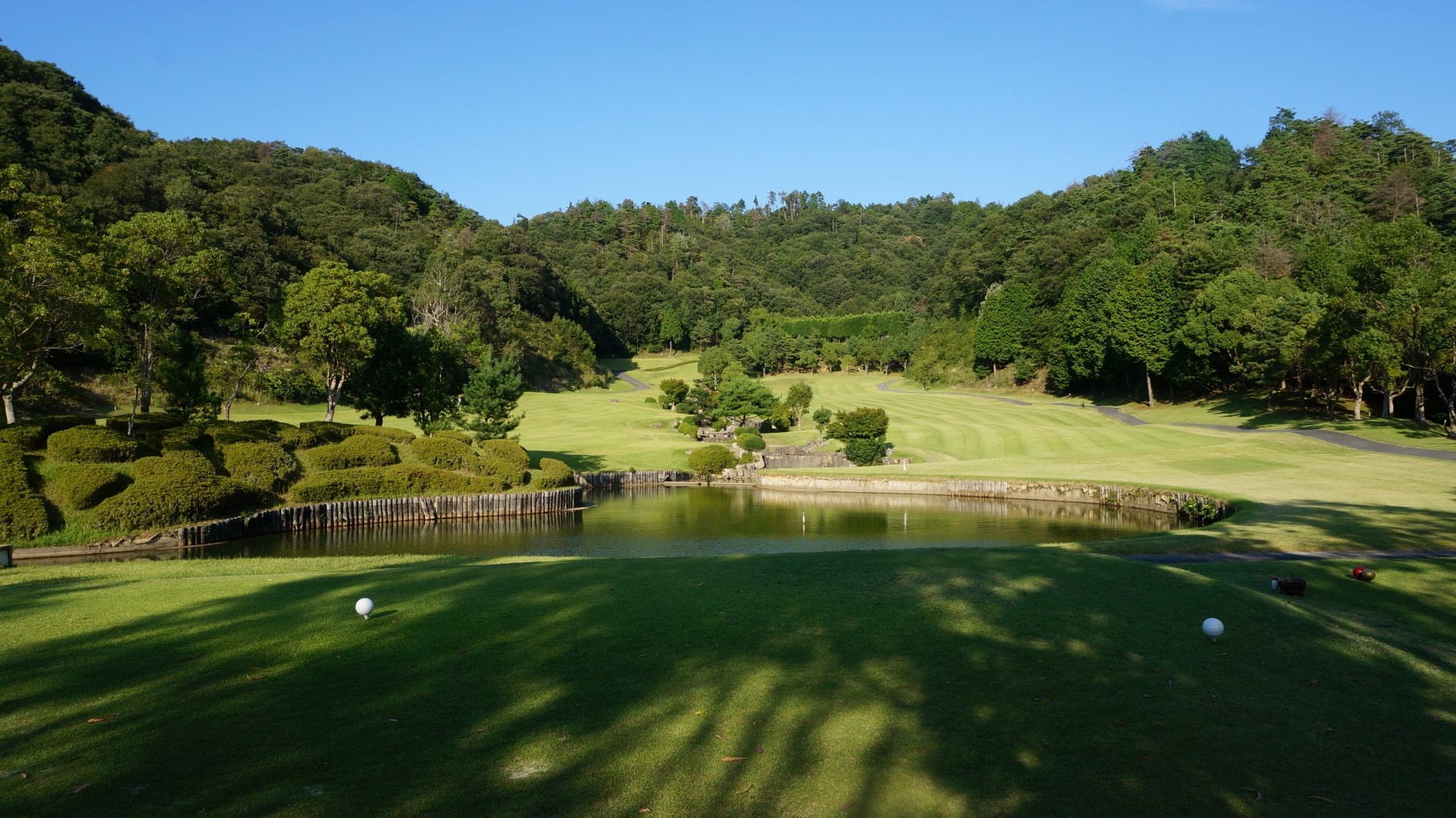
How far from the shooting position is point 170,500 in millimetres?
22703

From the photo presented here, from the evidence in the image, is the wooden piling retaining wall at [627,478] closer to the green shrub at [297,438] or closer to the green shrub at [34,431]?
the green shrub at [297,438]

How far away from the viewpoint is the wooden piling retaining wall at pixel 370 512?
77.1 ft

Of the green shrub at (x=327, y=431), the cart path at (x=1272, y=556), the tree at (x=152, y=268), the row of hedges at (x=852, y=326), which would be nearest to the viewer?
the cart path at (x=1272, y=556)

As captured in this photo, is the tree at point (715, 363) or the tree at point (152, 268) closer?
the tree at point (152, 268)

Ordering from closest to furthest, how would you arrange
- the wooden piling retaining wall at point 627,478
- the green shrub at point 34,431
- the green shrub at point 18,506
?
1. the green shrub at point 18,506
2. the green shrub at point 34,431
3. the wooden piling retaining wall at point 627,478

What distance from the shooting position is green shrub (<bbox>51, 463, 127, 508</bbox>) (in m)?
21.3

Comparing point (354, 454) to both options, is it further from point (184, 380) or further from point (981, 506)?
point (981, 506)

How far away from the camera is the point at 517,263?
94.6 metres

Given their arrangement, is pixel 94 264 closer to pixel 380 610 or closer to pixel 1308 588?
pixel 380 610

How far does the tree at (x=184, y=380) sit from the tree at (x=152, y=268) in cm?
52

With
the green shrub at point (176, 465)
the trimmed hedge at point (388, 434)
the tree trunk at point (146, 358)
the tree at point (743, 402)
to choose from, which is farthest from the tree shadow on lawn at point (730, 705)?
the tree at point (743, 402)

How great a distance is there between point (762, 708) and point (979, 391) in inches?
2908

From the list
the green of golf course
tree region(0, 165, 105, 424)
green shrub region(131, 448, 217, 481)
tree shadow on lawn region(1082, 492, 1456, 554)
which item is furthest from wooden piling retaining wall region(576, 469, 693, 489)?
the green of golf course

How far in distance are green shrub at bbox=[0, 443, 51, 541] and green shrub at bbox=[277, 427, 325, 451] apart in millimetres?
8147
